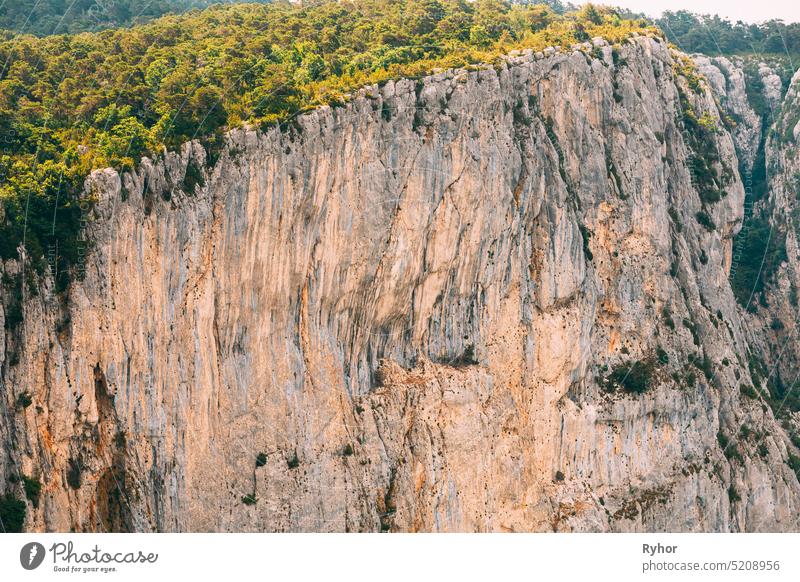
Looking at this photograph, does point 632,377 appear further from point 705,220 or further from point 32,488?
point 32,488

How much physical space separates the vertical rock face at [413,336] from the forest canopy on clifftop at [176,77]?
5.24ft

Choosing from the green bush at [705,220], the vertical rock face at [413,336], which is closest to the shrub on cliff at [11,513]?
the vertical rock face at [413,336]

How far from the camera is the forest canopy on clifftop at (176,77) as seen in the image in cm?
6328

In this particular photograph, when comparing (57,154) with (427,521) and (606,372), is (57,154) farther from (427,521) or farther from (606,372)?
(606,372)

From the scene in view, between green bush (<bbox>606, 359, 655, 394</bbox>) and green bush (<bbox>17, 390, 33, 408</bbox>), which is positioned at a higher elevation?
green bush (<bbox>17, 390, 33, 408</bbox>)

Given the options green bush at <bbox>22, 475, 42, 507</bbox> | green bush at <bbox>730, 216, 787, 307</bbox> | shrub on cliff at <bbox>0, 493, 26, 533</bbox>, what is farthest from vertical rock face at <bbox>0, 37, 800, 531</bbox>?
green bush at <bbox>730, 216, 787, 307</bbox>

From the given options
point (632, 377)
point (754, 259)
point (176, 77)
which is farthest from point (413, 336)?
point (754, 259)

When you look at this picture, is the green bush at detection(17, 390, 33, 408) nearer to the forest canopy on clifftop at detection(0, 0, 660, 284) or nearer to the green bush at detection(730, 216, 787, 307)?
the forest canopy on clifftop at detection(0, 0, 660, 284)

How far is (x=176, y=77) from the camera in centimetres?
7112

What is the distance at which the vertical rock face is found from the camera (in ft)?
209

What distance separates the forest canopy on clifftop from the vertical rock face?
5.24ft

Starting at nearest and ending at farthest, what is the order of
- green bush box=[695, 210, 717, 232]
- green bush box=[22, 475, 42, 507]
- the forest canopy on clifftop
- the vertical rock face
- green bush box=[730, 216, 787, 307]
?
green bush box=[22, 475, 42, 507] < the forest canopy on clifftop < the vertical rock face < green bush box=[695, 210, 717, 232] < green bush box=[730, 216, 787, 307]

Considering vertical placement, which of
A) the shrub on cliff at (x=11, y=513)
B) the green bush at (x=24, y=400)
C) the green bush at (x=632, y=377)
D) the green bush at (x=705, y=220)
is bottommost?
the green bush at (x=632, y=377)

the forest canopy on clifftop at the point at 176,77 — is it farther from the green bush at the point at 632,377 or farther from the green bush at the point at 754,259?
the green bush at the point at 754,259
